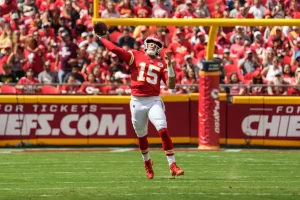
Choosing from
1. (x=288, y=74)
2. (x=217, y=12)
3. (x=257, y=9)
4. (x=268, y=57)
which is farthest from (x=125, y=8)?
(x=288, y=74)

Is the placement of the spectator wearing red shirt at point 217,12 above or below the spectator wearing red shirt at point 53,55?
above

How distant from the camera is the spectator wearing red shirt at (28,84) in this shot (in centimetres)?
1943

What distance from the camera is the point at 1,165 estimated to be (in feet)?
50.3

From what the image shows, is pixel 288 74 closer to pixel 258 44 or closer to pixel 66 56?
pixel 258 44

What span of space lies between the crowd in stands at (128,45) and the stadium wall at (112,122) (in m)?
0.29

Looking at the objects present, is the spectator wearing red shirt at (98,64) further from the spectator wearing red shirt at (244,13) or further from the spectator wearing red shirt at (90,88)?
the spectator wearing red shirt at (244,13)

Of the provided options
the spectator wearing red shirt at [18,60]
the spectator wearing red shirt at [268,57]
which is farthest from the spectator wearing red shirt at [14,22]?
the spectator wearing red shirt at [268,57]

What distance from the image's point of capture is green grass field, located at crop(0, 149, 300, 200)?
11.1m

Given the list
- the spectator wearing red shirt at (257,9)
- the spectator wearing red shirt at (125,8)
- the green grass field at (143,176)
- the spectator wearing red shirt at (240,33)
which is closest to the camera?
the green grass field at (143,176)

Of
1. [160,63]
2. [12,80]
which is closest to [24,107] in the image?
[12,80]

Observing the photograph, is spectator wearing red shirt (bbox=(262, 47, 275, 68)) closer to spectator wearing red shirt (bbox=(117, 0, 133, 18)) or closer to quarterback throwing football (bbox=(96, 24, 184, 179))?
spectator wearing red shirt (bbox=(117, 0, 133, 18))

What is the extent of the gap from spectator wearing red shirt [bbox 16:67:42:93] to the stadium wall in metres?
0.21

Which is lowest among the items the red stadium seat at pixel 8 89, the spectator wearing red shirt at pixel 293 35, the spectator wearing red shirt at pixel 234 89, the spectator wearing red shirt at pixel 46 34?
the spectator wearing red shirt at pixel 234 89

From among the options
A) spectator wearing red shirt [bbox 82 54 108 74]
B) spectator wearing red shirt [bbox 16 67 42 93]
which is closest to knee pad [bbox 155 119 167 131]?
spectator wearing red shirt [bbox 16 67 42 93]
